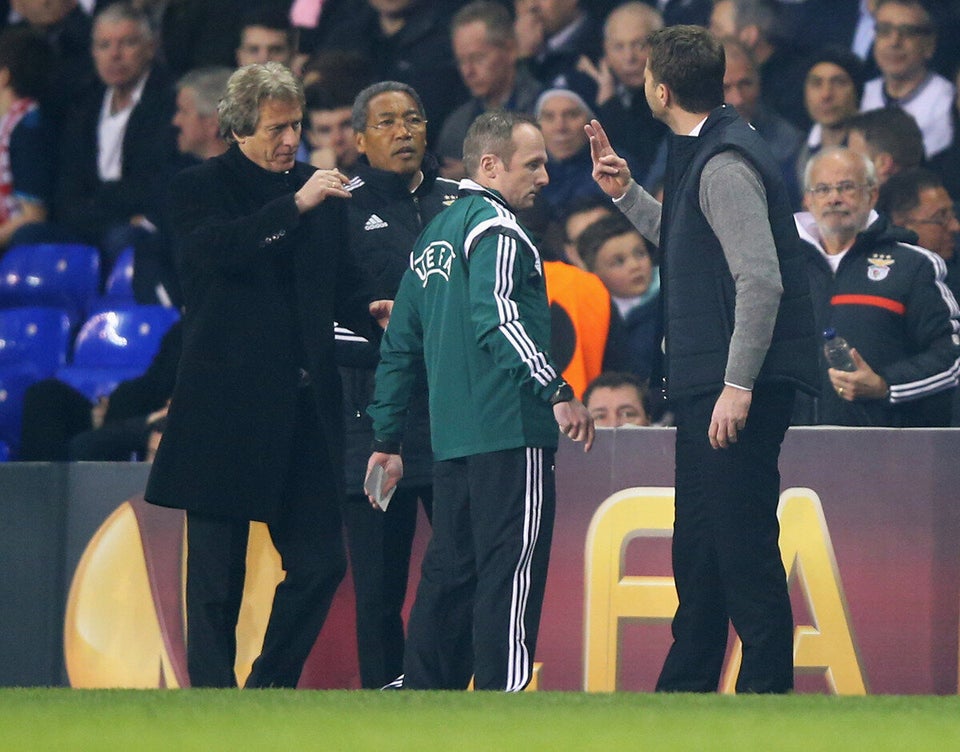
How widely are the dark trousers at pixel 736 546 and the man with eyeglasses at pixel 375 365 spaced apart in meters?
1.25

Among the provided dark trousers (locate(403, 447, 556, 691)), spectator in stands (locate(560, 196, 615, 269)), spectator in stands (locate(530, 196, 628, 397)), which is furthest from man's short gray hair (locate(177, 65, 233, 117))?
dark trousers (locate(403, 447, 556, 691))

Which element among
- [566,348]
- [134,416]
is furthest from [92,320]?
[566,348]

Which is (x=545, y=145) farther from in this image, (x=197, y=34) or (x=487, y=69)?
(x=197, y=34)

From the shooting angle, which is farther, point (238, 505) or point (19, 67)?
point (19, 67)

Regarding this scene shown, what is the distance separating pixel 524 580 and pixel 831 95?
4.42 m

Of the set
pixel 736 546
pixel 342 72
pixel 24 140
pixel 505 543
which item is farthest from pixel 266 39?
pixel 736 546

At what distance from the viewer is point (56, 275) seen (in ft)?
33.2

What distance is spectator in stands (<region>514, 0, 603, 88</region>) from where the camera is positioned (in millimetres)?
9742

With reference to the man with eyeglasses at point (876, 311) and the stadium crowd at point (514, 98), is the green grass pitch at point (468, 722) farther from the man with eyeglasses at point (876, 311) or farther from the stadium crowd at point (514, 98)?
the stadium crowd at point (514, 98)

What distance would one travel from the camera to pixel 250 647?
6.71 metres

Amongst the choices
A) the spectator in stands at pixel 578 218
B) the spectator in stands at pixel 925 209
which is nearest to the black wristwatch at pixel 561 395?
the spectator in stands at pixel 925 209

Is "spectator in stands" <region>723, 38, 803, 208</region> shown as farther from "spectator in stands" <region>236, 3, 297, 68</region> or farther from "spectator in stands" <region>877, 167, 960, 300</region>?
"spectator in stands" <region>236, 3, 297, 68</region>

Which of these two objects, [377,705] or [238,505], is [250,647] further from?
[377,705]

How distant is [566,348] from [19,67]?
493cm
